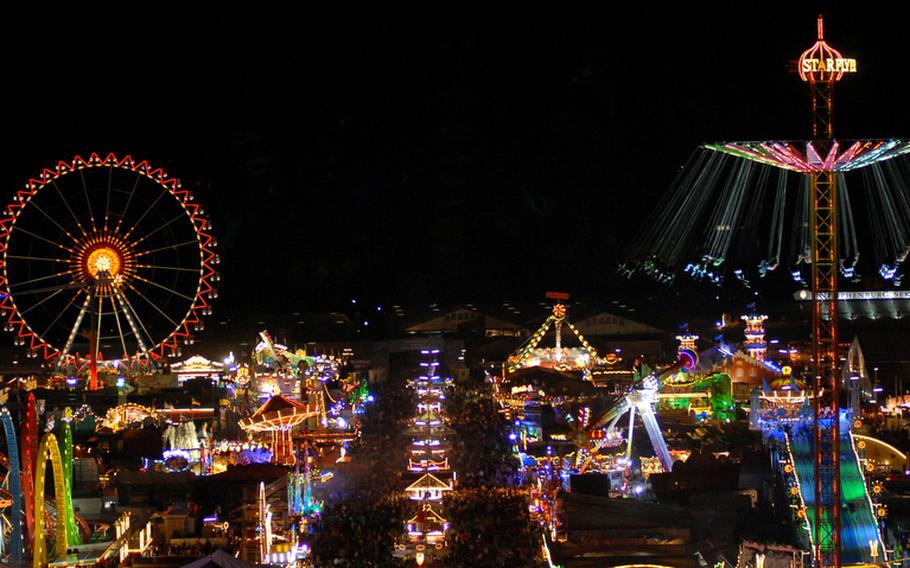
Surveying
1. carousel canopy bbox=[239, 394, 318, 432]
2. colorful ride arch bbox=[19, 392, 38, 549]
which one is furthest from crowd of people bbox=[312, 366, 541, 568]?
colorful ride arch bbox=[19, 392, 38, 549]

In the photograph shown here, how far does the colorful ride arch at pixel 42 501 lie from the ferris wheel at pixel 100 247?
1528 centimetres

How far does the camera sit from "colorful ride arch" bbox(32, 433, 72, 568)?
17188mm

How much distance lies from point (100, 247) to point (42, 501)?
17188 millimetres

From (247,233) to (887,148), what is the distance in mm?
47423

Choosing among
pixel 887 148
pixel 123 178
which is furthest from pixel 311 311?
pixel 887 148

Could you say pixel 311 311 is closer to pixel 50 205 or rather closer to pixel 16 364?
pixel 16 364

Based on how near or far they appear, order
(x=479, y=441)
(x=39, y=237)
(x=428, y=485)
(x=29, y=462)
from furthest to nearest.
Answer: (x=39, y=237)
(x=479, y=441)
(x=428, y=485)
(x=29, y=462)

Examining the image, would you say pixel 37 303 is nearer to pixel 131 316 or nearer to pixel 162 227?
pixel 131 316

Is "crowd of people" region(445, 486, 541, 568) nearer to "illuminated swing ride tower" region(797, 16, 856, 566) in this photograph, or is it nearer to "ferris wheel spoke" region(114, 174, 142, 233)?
"illuminated swing ride tower" region(797, 16, 856, 566)

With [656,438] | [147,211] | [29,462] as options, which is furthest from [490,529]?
→ [147,211]

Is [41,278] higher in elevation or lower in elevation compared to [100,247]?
lower

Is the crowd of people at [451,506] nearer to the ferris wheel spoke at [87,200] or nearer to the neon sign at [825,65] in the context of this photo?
the neon sign at [825,65]

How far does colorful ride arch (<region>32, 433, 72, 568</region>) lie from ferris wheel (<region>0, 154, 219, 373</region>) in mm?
15278

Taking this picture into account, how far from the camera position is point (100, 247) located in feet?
111
